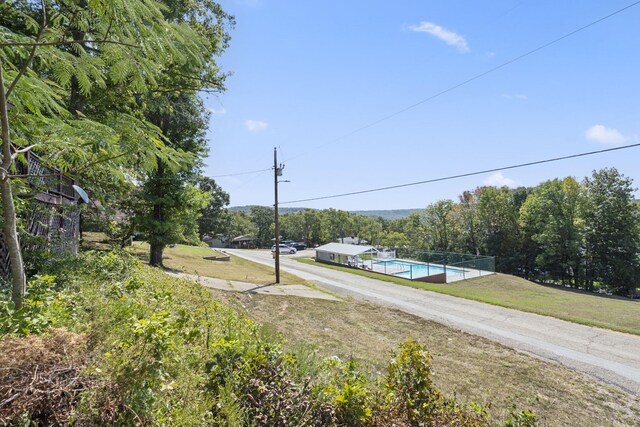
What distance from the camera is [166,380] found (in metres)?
2.73

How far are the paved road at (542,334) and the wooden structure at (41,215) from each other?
12.4m

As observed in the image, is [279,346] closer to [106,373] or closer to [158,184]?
[106,373]

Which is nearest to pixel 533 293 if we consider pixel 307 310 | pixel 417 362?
pixel 307 310

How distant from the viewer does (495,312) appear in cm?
→ 1471

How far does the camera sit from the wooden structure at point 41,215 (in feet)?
18.5

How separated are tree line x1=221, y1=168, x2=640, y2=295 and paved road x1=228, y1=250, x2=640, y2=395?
31.7 meters

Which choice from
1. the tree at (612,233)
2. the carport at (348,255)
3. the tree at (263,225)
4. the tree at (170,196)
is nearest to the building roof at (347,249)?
the carport at (348,255)

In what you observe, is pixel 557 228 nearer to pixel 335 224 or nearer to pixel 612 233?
pixel 612 233

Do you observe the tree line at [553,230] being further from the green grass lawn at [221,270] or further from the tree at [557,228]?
the green grass lawn at [221,270]

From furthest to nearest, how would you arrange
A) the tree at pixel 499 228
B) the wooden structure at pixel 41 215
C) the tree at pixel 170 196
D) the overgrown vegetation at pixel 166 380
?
the tree at pixel 499 228
the tree at pixel 170 196
the wooden structure at pixel 41 215
the overgrown vegetation at pixel 166 380

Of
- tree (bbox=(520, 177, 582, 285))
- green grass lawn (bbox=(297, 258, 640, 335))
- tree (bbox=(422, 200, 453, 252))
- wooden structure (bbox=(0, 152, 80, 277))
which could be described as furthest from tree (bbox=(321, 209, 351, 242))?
wooden structure (bbox=(0, 152, 80, 277))

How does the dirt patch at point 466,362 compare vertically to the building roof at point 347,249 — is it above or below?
below

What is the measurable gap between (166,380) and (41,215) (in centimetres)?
642

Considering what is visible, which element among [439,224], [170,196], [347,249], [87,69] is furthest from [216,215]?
[87,69]
